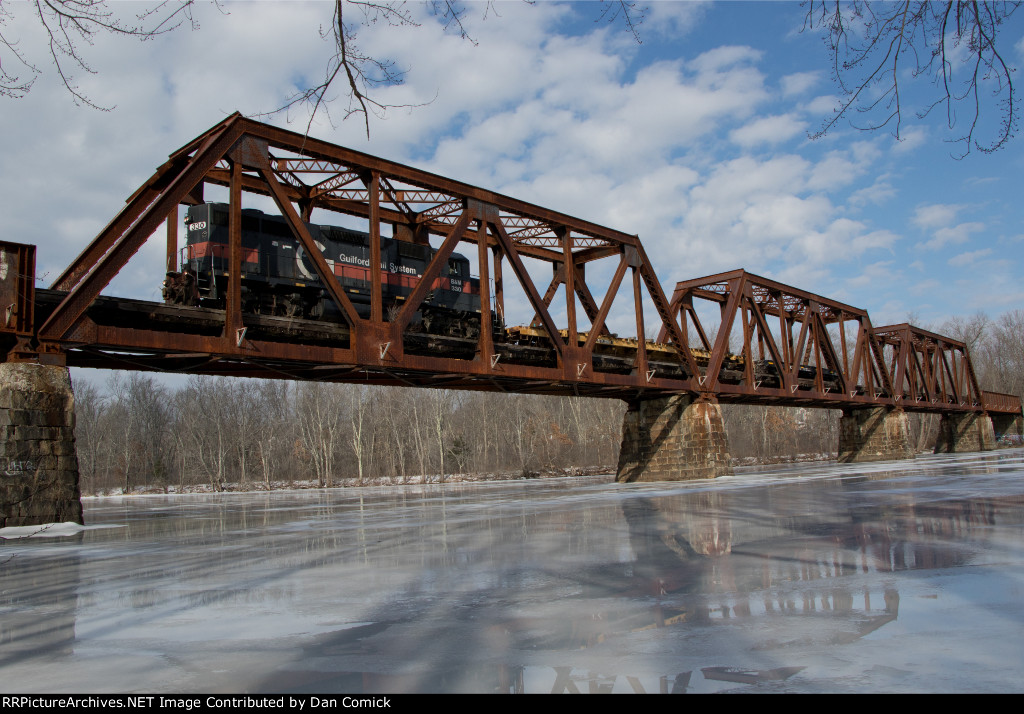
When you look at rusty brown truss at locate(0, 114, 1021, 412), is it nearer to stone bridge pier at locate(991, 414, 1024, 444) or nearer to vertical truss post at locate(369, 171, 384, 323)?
vertical truss post at locate(369, 171, 384, 323)

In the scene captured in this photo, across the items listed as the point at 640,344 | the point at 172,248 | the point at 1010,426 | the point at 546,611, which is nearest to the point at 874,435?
the point at 640,344

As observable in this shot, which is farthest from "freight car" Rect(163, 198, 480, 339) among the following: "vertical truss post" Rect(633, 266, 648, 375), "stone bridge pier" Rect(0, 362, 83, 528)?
"vertical truss post" Rect(633, 266, 648, 375)

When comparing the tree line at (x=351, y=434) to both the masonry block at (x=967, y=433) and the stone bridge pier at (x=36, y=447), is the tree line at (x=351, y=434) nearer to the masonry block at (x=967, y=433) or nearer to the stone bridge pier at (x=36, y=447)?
the masonry block at (x=967, y=433)

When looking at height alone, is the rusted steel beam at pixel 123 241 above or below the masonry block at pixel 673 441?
above

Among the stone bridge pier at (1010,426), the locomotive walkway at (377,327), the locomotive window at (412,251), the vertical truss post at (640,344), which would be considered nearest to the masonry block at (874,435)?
the locomotive walkway at (377,327)

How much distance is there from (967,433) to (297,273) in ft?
217

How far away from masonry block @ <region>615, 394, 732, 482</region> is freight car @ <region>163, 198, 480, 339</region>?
10.3 meters

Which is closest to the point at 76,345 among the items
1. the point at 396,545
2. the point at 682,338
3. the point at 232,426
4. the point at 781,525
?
the point at 396,545

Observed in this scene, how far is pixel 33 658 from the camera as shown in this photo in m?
4.42

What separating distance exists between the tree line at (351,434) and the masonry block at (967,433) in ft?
40.2

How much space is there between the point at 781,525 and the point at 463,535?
4868mm

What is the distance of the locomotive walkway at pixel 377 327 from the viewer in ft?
44.7

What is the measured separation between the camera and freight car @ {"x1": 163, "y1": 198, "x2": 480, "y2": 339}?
1869cm
